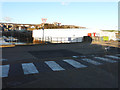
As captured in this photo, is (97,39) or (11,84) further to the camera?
(97,39)

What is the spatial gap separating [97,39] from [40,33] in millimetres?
22174

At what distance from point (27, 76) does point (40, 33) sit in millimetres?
41577

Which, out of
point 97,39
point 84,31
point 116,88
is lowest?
point 116,88

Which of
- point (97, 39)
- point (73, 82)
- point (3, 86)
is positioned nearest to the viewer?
point (3, 86)

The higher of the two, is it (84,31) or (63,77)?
(84,31)

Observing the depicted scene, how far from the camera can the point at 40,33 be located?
156 feet

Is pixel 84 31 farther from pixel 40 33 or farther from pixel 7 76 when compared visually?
pixel 7 76

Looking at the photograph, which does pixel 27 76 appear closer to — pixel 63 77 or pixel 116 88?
pixel 63 77

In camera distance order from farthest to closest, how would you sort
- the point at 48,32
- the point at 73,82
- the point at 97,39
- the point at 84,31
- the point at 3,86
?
1. the point at 48,32
2. the point at 84,31
3. the point at 97,39
4. the point at 73,82
5. the point at 3,86

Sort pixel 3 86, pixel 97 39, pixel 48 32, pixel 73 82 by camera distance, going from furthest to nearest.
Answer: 1. pixel 48 32
2. pixel 97 39
3. pixel 73 82
4. pixel 3 86

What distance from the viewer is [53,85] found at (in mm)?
5629

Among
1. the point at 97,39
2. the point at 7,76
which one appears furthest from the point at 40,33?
the point at 7,76

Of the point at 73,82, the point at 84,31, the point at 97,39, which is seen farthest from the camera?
the point at 84,31

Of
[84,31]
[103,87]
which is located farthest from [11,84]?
[84,31]
